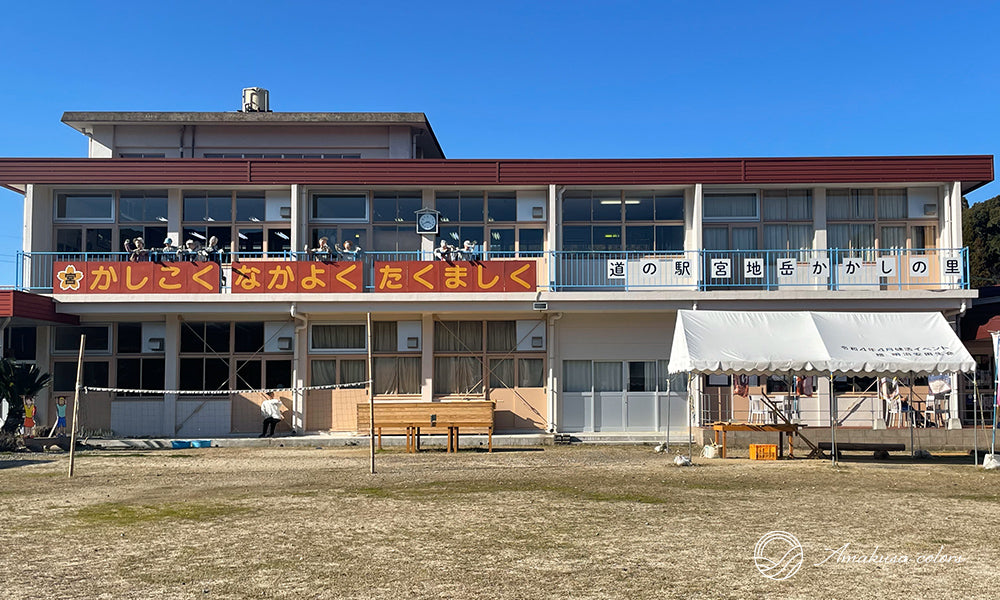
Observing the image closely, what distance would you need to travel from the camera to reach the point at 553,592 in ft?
24.0

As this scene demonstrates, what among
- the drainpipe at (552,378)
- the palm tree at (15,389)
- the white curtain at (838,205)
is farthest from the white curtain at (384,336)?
the white curtain at (838,205)

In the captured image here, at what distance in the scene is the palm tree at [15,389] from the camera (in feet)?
69.1

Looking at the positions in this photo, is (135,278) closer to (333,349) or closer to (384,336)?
(333,349)

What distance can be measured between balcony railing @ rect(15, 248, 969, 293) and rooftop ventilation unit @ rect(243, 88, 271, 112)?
25.7 feet

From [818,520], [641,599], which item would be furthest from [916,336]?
[641,599]

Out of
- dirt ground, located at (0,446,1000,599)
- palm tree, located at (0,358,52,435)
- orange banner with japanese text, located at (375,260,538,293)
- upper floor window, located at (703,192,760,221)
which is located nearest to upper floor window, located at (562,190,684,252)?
upper floor window, located at (703,192,760,221)

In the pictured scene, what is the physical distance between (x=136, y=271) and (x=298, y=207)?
4353mm

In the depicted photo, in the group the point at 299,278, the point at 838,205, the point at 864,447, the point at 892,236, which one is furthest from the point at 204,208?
the point at 892,236

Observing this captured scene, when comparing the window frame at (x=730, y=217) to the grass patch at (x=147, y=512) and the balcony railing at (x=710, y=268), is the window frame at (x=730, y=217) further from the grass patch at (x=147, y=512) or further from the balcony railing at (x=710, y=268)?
the grass patch at (x=147, y=512)

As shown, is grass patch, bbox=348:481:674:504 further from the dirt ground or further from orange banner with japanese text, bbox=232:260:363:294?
orange banner with japanese text, bbox=232:260:363:294

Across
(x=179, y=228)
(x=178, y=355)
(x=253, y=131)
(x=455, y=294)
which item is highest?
(x=253, y=131)

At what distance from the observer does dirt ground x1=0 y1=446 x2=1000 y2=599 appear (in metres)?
7.57

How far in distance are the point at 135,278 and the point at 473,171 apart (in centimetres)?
900

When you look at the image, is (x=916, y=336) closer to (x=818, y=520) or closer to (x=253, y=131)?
(x=818, y=520)
